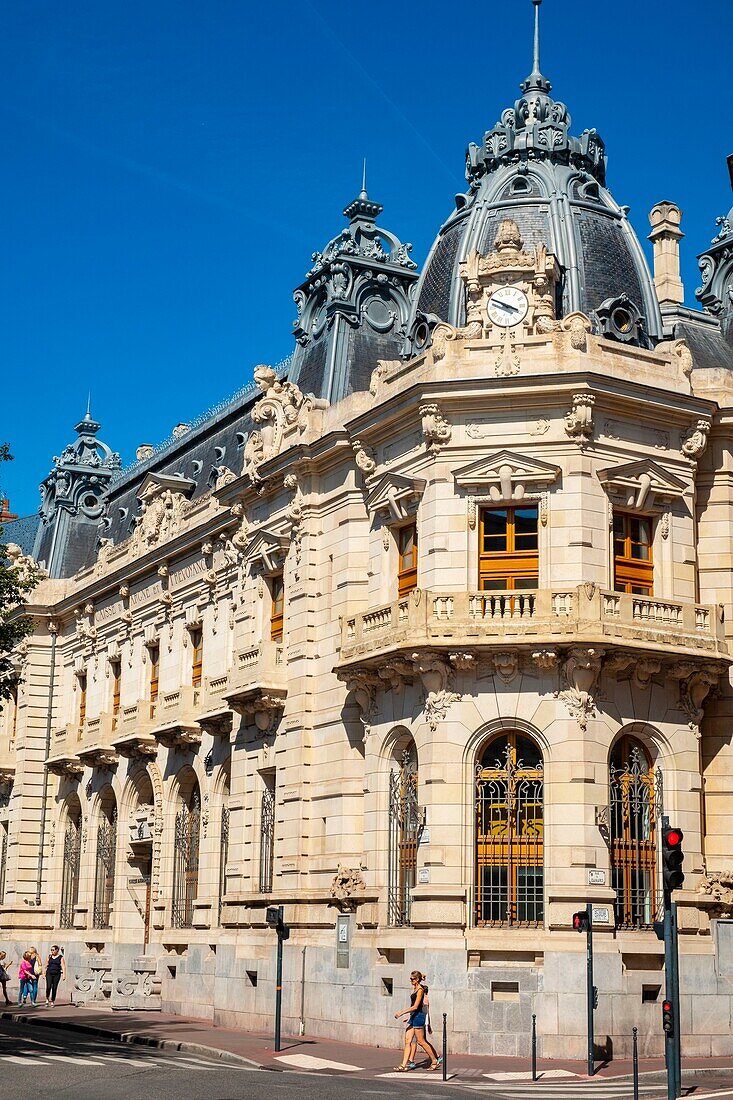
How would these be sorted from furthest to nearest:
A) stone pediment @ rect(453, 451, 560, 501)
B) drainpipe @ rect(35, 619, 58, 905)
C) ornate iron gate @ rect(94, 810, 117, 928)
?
1. drainpipe @ rect(35, 619, 58, 905)
2. ornate iron gate @ rect(94, 810, 117, 928)
3. stone pediment @ rect(453, 451, 560, 501)

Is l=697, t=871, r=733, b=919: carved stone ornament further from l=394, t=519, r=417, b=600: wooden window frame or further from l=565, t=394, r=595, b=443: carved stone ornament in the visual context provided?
l=565, t=394, r=595, b=443: carved stone ornament

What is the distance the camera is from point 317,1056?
103 feet

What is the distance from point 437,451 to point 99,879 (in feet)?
88.9

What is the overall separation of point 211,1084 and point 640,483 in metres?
15.6

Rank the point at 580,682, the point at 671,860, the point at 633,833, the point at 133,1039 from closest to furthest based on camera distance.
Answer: the point at 671,860, the point at 580,682, the point at 633,833, the point at 133,1039

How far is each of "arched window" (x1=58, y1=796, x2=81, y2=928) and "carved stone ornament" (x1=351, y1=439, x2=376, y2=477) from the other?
26.3 m

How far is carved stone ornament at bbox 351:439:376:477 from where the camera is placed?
1442 inches

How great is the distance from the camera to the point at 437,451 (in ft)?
111

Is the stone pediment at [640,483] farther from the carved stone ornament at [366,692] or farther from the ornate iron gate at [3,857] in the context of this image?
the ornate iron gate at [3,857]

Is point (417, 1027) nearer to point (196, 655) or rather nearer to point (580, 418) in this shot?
point (580, 418)

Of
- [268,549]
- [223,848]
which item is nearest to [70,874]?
[223,848]

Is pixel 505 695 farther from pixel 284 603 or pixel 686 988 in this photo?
pixel 284 603

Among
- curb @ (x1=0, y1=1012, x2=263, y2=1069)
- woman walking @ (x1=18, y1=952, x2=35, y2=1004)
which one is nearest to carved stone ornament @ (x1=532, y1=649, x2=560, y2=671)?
curb @ (x1=0, y1=1012, x2=263, y2=1069)

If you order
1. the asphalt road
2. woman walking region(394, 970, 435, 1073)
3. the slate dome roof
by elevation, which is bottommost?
the asphalt road
